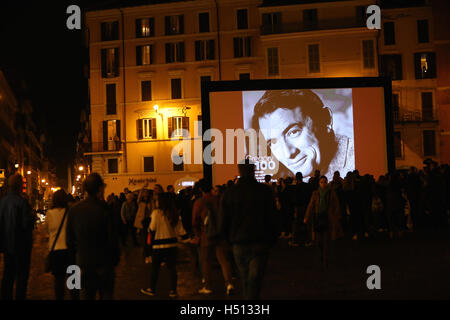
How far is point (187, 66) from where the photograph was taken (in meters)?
46.9

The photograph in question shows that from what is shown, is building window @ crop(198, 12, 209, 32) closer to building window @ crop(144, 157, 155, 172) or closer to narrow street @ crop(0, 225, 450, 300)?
building window @ crop(144, 157, 155, 172)

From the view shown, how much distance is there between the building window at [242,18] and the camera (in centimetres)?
4641

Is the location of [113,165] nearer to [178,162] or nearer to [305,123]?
[178,162]

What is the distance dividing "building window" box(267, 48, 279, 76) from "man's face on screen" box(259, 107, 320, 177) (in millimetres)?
20806

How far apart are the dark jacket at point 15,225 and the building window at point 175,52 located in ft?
131

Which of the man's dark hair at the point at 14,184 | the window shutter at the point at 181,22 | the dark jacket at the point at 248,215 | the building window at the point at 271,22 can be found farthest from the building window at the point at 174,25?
the dark jacket at the point at 248,215

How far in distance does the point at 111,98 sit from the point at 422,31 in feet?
80.0

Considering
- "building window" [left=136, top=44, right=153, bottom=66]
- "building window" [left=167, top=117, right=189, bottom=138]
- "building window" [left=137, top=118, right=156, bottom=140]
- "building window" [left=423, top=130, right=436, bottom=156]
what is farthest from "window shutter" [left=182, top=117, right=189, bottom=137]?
"building window" [left=423, top=130, right=436, bottom=156]

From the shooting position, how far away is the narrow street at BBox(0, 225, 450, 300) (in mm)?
8453

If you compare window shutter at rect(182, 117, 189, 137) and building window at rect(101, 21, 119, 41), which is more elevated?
building window at rect(101, 21, 119, 41)

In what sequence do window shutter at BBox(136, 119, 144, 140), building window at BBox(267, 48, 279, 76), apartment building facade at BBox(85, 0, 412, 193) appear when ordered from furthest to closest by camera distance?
window shutter at BBox(136, 119, 144, 140) < building window at BBox(267, 48, 279, 76) < apartment building facade at BBox(85, 0, 412, 193)

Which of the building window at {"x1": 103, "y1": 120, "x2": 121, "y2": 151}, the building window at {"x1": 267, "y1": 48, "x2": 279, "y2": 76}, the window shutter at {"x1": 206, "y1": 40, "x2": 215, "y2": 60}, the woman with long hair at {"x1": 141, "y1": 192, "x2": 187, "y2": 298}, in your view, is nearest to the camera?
the woman with long hair at {"x1": 141, "y1": 192, "x2": 187, "y2": 298}

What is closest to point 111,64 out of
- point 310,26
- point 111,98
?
point 111,98
